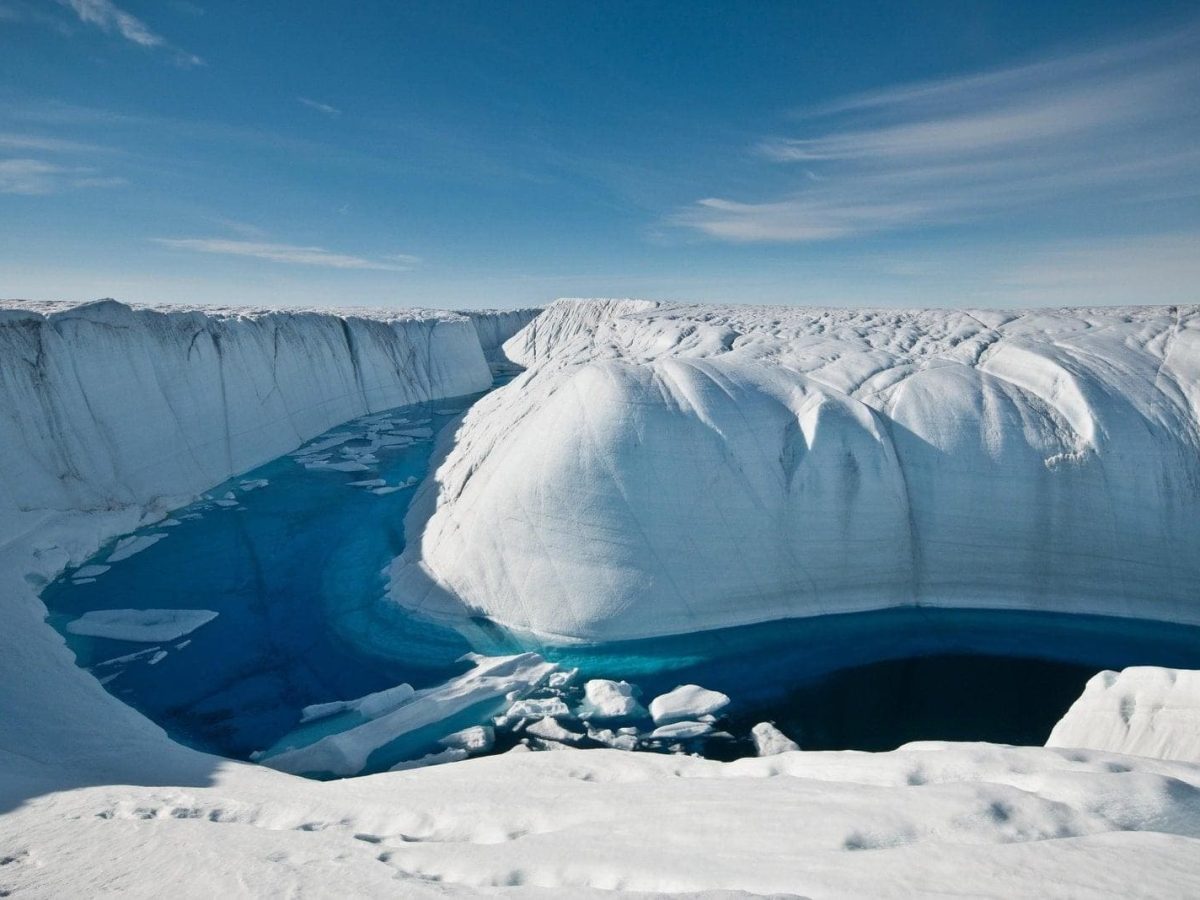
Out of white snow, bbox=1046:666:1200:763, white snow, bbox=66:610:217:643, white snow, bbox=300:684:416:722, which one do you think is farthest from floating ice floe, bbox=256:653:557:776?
white snow, bbox=1046:666:1200:763

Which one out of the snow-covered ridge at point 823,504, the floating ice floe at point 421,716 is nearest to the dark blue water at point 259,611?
the floating ice floe at point 421,716

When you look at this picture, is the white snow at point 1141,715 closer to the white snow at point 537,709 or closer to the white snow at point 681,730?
the white snow at point 681,730

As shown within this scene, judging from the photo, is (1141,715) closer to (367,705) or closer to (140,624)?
(367,705)

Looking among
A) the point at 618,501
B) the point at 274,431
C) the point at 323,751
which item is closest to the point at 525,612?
the point at 618,501

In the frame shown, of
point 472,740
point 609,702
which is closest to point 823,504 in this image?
point 609,702

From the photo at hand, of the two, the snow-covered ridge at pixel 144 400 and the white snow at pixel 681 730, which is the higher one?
the snow-covered ridge at pixel 144 400

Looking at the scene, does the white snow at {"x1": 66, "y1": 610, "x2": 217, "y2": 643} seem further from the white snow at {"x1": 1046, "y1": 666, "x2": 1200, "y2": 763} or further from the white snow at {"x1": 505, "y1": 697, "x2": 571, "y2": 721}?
the white snow at {"x1": 1046, "y1": 666, "x2": 1200, "y2": 763}

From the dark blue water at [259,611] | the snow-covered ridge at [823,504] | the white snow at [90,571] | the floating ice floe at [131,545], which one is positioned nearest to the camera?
the dark blue water at [259,611]
